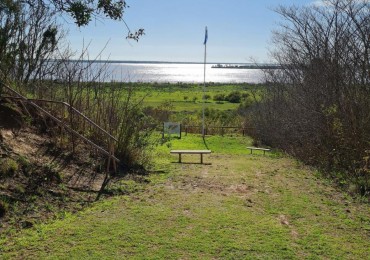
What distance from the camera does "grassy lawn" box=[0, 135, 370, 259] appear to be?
484 centimetres

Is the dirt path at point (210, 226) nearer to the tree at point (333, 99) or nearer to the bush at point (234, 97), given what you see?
the tree at point (333, 99)

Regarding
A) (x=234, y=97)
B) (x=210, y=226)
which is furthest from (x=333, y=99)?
(x=234, y=97)

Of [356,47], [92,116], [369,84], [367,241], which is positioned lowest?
[367,241]

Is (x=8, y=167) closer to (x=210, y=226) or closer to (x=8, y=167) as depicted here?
(x=8, y=167)

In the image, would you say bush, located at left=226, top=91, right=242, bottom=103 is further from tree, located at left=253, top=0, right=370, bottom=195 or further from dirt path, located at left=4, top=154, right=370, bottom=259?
dirt path, located at left=4, top=154, right=370, bottom=259

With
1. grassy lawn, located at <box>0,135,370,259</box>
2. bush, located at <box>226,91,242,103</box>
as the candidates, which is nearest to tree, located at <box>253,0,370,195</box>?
grassy lawn, located at <box>0,135,370,259</box>

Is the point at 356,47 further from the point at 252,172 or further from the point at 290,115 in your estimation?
the point at 290,115

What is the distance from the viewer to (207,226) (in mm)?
5789

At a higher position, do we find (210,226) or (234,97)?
(234,97)

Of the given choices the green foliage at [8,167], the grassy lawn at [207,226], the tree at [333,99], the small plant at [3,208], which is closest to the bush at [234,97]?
the tree at [333,99]

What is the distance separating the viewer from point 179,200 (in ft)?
23.3

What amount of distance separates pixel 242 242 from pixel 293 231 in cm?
97

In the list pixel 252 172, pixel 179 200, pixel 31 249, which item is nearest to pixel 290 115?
pixel 252 172

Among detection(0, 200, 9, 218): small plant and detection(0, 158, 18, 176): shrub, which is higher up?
detection(0, 158, 18, 176): shrub
